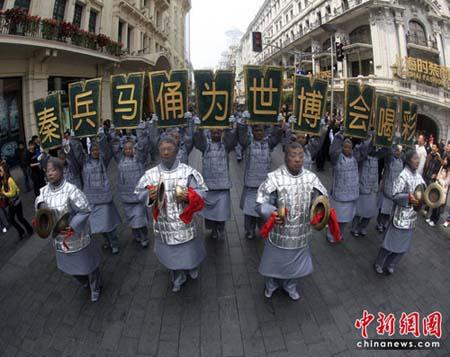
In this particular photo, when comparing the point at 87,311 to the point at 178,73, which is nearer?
the point at 87,311

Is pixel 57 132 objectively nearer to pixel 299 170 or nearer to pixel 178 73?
pixel 178 73

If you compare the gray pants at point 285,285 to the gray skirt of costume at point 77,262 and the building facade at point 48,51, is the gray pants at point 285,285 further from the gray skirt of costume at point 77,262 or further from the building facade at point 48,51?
the building facade at point 48,51

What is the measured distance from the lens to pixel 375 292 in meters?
3.72

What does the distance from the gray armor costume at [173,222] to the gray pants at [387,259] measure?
9.88 ft

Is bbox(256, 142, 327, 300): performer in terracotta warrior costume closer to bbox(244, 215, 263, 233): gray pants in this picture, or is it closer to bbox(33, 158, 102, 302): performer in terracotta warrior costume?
bbox(244, 215, 263, 233): gray pants

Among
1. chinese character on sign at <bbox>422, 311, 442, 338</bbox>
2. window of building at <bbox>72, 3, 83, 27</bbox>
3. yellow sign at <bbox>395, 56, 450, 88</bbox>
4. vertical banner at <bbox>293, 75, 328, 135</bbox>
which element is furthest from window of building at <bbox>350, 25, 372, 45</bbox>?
chinese character on sign at <bbox>422, 311, 442, 338</bbox>

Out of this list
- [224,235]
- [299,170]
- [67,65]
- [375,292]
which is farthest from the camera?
[67,65]

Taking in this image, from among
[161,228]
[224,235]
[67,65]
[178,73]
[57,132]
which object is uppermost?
[67,65]

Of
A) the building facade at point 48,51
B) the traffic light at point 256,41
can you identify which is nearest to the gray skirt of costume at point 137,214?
the building facade at point 48,51

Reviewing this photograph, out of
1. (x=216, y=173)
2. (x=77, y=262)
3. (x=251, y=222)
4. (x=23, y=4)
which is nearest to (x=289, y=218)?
(x=216, y=173)

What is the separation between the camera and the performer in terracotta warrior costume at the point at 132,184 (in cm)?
468

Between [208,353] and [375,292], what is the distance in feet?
8.62

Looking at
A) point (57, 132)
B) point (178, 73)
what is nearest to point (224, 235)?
point (178, 73)

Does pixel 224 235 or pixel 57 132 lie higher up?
pixel 57 132
